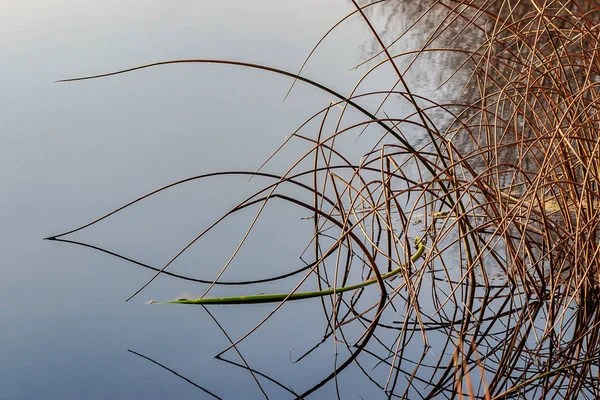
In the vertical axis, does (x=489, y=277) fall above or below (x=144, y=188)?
below

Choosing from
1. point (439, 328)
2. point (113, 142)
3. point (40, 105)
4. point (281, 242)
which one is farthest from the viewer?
point (40, 105)

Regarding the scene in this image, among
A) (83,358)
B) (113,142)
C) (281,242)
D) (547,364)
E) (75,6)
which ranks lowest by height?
(83,358)

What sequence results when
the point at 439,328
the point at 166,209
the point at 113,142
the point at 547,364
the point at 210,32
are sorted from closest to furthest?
the point at 547,364
the point at 439,328
the point at 166,209
the point at 113,142
the point at 210,32

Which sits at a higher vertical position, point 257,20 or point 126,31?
point 257,20

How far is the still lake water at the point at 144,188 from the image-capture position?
1.22 meters

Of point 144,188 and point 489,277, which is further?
point 144,188

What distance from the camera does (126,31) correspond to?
3.20 metres

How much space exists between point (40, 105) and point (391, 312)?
152 centimetres

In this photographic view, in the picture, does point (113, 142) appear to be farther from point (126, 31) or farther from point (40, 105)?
point (126, 31)

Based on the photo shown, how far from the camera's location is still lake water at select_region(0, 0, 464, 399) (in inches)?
48.1

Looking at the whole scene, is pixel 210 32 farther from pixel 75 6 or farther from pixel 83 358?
pixel 83 358

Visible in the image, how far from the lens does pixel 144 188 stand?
1.88 meters

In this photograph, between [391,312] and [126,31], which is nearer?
[391,312]

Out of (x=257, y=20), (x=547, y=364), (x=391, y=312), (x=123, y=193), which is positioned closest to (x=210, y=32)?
(x=257, y=20)
